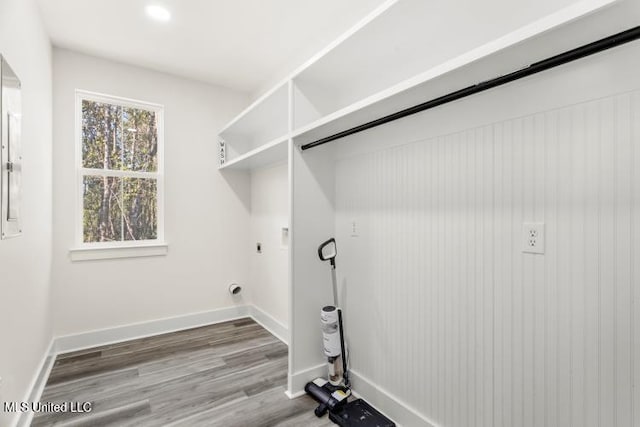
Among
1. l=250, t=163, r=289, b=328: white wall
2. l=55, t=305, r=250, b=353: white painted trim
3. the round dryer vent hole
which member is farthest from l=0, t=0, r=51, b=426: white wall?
l=250, t=163, r=289, b=328: white wall

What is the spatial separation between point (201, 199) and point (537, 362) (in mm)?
3316

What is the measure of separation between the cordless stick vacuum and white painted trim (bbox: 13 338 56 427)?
65.3 inches

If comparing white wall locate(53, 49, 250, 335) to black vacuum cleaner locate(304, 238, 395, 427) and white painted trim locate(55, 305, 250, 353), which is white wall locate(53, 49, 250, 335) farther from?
black vacuum cleaner locate(304, 238, 395, 427)

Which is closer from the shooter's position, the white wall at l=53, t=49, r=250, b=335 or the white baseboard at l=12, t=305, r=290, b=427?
the white baseboard at l=12, t=305, r=290, b=427

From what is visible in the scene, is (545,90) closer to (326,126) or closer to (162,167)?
(326,126)

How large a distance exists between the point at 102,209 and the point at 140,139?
0.82 metres

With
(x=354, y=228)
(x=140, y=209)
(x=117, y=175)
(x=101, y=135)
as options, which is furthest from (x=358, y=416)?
(x=101, y=135)

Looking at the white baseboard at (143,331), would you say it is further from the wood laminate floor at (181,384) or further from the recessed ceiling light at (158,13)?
the recessed ceiling light at (158,13)

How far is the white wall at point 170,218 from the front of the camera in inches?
115

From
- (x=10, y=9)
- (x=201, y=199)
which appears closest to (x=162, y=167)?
(x=201, y=199)

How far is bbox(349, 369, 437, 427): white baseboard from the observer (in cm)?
181

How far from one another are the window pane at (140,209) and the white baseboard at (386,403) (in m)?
2.54

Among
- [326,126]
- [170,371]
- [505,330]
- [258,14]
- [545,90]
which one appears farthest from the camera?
[170,371]

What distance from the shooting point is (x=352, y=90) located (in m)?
2.25
